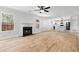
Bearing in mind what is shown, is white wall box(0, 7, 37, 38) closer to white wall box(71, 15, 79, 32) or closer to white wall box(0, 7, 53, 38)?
white wall box(0, 7, 53, 38)

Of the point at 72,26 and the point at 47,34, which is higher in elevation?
the point at 72,26

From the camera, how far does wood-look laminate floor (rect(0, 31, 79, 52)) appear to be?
7.54 feet

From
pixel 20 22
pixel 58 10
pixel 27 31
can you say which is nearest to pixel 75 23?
pixel 58 10

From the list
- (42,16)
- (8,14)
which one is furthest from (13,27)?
(42,16)

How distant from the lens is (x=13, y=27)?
245 centimetres

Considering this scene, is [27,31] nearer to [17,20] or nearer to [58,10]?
[17,20]

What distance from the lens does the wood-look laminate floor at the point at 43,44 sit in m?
2.30

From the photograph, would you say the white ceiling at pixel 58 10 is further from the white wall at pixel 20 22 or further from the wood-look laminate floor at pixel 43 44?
the wood-look laminate floor at pixel 43 44

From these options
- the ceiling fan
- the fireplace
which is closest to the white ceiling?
the ceiling fan

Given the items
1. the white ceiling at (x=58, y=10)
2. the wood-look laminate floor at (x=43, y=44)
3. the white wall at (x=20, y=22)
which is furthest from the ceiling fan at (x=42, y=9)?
the wood-look laminate floor at (x=43, y=44)
